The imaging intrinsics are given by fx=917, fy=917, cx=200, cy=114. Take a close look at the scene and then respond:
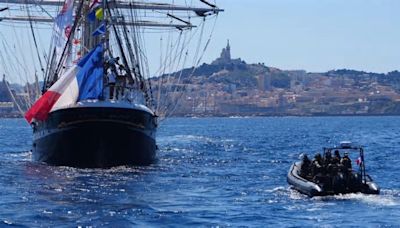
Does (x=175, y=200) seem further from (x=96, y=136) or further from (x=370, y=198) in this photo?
(x=96, y=136)

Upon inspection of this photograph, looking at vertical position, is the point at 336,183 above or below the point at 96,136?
below

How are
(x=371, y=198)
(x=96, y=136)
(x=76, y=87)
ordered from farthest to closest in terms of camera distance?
(x=76, y=87) → (x=96, y=136) → (x=371, y=198)

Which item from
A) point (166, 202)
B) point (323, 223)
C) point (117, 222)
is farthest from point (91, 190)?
point (323, 223)

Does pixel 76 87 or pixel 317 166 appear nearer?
pixel 317 166

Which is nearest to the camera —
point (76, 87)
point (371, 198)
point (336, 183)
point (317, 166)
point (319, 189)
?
point (371, 198)

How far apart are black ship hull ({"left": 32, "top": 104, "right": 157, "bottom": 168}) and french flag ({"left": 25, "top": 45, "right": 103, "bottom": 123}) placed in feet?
1.86

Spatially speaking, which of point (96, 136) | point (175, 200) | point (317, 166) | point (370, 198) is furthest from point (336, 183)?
point (96, 136)

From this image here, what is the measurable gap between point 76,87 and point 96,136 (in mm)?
2761

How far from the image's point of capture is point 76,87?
4609cm

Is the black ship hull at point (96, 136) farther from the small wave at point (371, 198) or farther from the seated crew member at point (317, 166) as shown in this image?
the small wave at point (371, 198)

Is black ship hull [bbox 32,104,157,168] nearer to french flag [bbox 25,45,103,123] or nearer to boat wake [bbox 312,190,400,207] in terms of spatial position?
french flag [bbox 25,45,103,123]

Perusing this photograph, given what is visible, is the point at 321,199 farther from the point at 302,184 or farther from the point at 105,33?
the point at 105,33

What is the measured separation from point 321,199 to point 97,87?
52.0ft

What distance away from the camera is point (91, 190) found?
35875 mm
